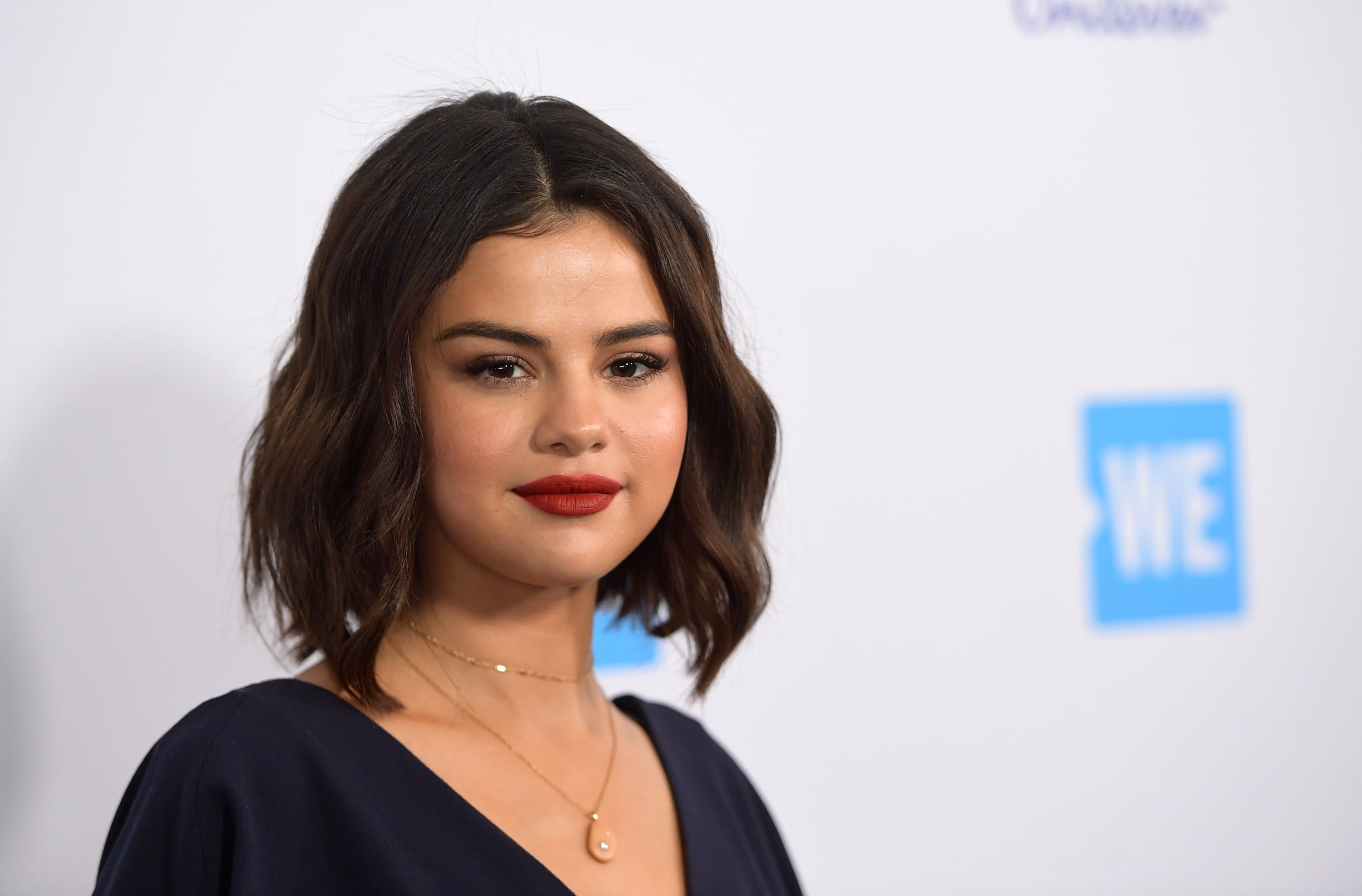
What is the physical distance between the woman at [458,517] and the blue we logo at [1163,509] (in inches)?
34.5

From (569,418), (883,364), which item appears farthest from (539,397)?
(883,364)

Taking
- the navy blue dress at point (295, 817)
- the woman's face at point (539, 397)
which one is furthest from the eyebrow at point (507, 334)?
the navy blue dress at point (295, 817)

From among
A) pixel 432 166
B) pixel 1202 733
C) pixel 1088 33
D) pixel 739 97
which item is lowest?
pixel 1202 733

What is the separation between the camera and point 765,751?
1745 millimetres

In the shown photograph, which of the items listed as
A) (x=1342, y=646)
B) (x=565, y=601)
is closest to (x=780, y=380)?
(x=565, y=601)

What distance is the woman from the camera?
3.38 ft

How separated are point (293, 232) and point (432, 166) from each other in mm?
472

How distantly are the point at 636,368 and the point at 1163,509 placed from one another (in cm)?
112

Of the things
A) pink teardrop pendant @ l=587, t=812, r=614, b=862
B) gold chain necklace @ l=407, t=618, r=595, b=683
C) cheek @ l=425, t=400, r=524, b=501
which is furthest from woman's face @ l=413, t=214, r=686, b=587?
pink teardrop pendant @ l=587, t=812, r=614, b=862

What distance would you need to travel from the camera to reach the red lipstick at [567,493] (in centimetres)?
108

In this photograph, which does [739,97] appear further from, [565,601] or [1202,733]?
[1202,733]

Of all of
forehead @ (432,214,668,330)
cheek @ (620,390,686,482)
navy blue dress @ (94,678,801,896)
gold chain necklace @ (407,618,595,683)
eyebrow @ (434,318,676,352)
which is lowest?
navy blue dress @ (94,678,801,896)

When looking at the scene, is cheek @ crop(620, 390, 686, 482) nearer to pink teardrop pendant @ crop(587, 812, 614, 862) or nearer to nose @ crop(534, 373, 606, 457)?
nose @ crop(534, 373, 606, 457)

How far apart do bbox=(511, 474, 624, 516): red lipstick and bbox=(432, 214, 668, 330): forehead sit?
125mm
